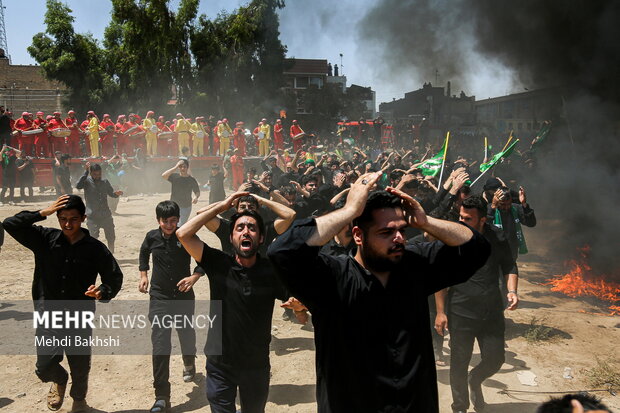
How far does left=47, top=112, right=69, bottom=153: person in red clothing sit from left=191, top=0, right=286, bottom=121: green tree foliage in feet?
50.2

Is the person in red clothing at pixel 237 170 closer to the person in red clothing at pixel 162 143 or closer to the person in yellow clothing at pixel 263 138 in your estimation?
the person in red clothing at pixel 162 143

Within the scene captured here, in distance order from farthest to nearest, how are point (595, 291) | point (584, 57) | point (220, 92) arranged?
point (220, 92)
point (584, 57)
point (595, 291)

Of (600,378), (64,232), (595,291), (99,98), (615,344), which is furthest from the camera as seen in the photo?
(99,98)

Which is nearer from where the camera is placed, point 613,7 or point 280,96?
point 613,7

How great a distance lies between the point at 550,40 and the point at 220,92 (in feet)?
78.6

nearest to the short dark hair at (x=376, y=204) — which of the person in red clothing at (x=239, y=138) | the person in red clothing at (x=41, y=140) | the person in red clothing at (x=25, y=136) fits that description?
the person in red clothing at (x=25, y=136)

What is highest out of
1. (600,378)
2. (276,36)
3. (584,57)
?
(276,36)

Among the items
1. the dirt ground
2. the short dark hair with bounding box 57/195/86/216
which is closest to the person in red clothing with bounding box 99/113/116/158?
the dirt ground

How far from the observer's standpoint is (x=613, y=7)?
13.2 m

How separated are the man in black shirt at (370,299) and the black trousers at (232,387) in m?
1.33

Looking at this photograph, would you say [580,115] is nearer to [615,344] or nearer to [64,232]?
[615,344]

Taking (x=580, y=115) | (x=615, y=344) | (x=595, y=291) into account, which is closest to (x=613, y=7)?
(x=580, y=115)

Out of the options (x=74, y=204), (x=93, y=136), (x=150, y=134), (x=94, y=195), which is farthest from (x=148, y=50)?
(x=74, y=204)

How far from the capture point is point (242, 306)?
3.62 metres
